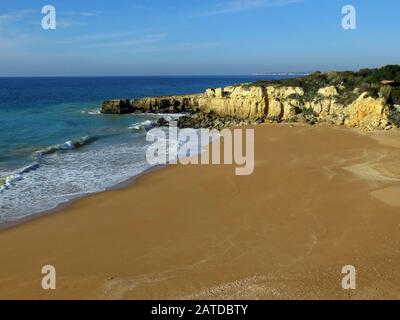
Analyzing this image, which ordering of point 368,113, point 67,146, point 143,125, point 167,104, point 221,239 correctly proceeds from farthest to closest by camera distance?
point 167,104 < point 143,125 < point 368,113 < point 67,146 < point 221,239

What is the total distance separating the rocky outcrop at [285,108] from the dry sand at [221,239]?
12.7 meters

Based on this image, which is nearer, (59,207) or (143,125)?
(59,207)

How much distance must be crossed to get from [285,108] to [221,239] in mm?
27697

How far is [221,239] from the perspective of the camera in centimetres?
1291

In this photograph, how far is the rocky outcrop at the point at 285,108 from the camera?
1281 inches

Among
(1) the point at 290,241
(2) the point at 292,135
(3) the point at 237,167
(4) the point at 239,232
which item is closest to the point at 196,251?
(4) the point at 239,232

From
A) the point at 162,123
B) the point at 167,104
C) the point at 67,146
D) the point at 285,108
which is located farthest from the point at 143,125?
the point at 167,104

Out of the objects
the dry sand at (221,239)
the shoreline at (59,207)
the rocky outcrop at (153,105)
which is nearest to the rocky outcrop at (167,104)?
the rocky outcrop at (153,105)

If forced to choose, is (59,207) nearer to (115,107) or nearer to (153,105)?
(115,107)

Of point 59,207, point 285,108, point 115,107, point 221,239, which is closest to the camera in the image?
point 221,239

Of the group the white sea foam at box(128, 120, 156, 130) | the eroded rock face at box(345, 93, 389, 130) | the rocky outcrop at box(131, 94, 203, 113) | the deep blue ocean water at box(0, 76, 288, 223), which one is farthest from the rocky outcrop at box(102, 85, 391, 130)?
the deep blue ocean water at box(0, 76, 288, 223)

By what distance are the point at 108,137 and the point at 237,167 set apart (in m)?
15.8

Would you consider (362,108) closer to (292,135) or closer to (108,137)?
(292,135)

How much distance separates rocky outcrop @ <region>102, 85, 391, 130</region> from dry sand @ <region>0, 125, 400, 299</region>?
41.6ft
